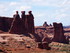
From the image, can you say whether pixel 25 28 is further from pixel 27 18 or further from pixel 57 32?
pixel 57 32

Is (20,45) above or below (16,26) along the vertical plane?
below

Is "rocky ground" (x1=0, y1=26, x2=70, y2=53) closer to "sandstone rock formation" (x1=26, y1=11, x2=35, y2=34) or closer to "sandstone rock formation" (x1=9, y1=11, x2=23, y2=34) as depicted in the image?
"sandstone rock formation" (x1=9, y1=11, x2=23, y2=34)

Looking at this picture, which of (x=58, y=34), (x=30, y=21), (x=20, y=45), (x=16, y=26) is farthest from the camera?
(x=58, y=34)

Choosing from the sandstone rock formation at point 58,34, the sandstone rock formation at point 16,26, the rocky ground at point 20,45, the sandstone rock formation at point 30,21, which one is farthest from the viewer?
the sandstone rock formation at point 58,34

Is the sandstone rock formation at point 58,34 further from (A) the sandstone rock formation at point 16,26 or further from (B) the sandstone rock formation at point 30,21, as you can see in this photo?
(A) the sandstone rock formation at point 16,26

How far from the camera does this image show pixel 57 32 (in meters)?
112

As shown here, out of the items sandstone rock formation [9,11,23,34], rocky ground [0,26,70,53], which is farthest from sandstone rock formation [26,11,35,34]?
rocky ground [0,26,70,53]

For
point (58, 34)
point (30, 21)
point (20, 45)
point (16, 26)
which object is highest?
point (30, 21)

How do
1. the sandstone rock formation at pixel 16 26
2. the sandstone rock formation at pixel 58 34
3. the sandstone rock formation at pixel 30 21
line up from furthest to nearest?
the sandstone rock formation at pixel 58 34, the sandstone rock formation at pixel 30 21, the sandstone rock formation at pixel 16 26

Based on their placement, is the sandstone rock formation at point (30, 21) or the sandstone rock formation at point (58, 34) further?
the sandstone rock formation at point (58, 34)

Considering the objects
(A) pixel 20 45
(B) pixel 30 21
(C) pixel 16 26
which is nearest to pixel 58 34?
(B) pixel 30 21

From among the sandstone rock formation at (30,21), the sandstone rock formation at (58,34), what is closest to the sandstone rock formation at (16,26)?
the sandstone rock formation at (30,21)

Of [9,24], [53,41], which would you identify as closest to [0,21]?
[9,24]

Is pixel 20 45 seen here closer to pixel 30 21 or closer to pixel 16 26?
pixel 16 26
